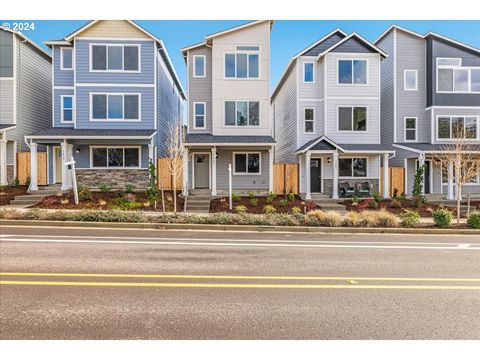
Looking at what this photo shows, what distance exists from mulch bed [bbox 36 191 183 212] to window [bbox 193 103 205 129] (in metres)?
5.35

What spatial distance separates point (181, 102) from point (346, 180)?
755 inches

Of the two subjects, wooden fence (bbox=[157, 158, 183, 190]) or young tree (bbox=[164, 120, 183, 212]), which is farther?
wooden fence (bbox=[157, 158, 183, 190])

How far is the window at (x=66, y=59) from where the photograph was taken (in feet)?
69.9

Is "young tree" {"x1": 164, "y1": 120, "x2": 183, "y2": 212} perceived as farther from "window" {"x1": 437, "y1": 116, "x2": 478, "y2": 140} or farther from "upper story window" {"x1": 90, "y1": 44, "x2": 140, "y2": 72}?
"window" {"x1": 437, "y1": 116, "x2": 478, "y2": 140}

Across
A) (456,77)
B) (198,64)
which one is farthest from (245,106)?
(456,77)

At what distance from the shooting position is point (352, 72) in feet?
69.5

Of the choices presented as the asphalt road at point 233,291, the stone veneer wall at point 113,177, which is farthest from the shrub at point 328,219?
the stone veneer wall at point 113,177

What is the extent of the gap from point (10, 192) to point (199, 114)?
38.8ft

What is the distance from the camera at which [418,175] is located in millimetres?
19281

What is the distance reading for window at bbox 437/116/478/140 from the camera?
21953 mm

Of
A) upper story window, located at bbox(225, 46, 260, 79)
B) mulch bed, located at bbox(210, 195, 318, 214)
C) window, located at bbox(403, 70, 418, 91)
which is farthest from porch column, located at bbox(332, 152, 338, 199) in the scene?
window, located at bbox(403, 70, 418, 91)

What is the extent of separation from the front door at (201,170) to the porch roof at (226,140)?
4.85ft

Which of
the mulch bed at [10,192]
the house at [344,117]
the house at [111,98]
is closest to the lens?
the mulch bed at [10,192]

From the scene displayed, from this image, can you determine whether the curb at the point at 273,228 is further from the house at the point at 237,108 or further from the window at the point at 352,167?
the window at the point at 352,167
